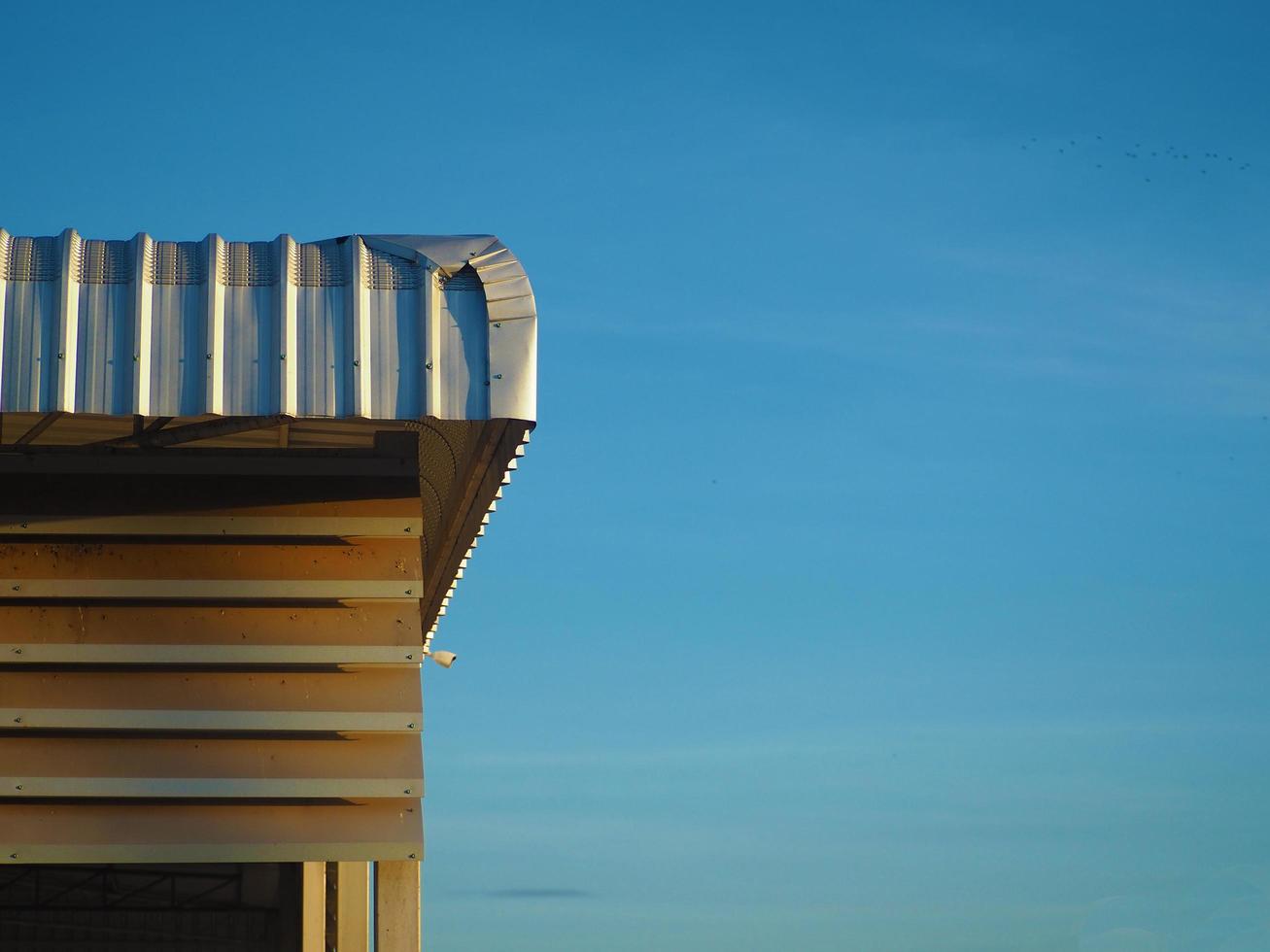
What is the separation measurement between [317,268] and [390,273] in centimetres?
41

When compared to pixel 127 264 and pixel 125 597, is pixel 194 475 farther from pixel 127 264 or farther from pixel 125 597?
pixel 127 264

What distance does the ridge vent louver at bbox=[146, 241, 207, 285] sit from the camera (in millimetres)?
9172

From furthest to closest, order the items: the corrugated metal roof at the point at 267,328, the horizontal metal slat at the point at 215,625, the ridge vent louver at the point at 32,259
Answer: the horizontal metal slat at the point at 215,625 < the ridge vent louver at the point at 32,259 < the corrugated metal roof at the point at 267,328

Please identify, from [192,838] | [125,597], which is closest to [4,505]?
[125,597]

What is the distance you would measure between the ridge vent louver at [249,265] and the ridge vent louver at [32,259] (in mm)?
908

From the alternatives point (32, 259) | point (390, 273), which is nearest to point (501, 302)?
point (390, 273)

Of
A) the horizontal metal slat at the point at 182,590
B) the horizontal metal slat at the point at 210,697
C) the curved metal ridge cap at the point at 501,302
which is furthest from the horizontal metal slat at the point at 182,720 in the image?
the curved metal ridge cap at the point at 501,302

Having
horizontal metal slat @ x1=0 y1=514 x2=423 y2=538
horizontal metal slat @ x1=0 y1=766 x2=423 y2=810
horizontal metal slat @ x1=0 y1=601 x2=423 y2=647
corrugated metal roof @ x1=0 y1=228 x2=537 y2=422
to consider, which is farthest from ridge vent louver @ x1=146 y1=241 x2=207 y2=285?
horizontal metal slat @ x1=0 y1=766 x2=423 y2=810

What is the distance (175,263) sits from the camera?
9211 mm

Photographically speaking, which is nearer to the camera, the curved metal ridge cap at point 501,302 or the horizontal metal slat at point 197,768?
the curved metal ridge cap at point 501,302

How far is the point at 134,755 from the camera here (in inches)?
395

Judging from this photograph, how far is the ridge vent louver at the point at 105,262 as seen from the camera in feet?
30.0

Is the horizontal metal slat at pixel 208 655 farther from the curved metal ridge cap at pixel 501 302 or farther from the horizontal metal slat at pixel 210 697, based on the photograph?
the curved metal ridge cap at pixel 501 302

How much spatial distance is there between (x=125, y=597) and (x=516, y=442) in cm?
268
